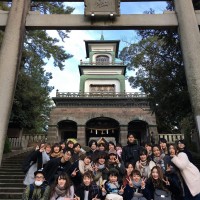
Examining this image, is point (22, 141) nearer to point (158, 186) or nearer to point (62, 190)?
point (62, 190)

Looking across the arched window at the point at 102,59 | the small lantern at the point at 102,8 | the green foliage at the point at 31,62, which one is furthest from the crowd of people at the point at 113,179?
the arched window at the point at 102,59

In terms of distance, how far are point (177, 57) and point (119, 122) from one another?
457 inches

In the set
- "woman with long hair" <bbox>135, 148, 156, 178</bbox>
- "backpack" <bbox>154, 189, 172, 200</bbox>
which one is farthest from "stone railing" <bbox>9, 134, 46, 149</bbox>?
"backpack" <bbox>154, 189, 172, 200</bbox>

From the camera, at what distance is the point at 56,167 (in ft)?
14.4

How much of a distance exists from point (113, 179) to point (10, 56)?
3851 millimetres

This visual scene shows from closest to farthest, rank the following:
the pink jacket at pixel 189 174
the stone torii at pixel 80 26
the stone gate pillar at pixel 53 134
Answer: the pink jacket at pixel 189 174 → the stone torii at pixel 80 26 → the stone gate pillar at pixel 53 134

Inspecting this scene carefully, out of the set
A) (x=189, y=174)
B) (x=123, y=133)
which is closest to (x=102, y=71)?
(x=123, y=133)

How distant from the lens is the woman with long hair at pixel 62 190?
3707 mm

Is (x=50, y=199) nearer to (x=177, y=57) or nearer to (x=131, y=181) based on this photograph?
(x=131, y=181)

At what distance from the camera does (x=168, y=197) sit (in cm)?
371

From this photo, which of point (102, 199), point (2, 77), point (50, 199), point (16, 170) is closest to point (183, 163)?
point (102, 199)

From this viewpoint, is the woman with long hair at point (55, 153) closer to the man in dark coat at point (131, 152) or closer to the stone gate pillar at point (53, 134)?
the man in dark coat at point (131, 152)

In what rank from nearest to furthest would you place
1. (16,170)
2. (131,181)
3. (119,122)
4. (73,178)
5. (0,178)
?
(131,181), (73,178), (0,178), (16,170), (119,122)

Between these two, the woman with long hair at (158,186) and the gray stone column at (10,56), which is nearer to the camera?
the woman with long hair at (158,186)
